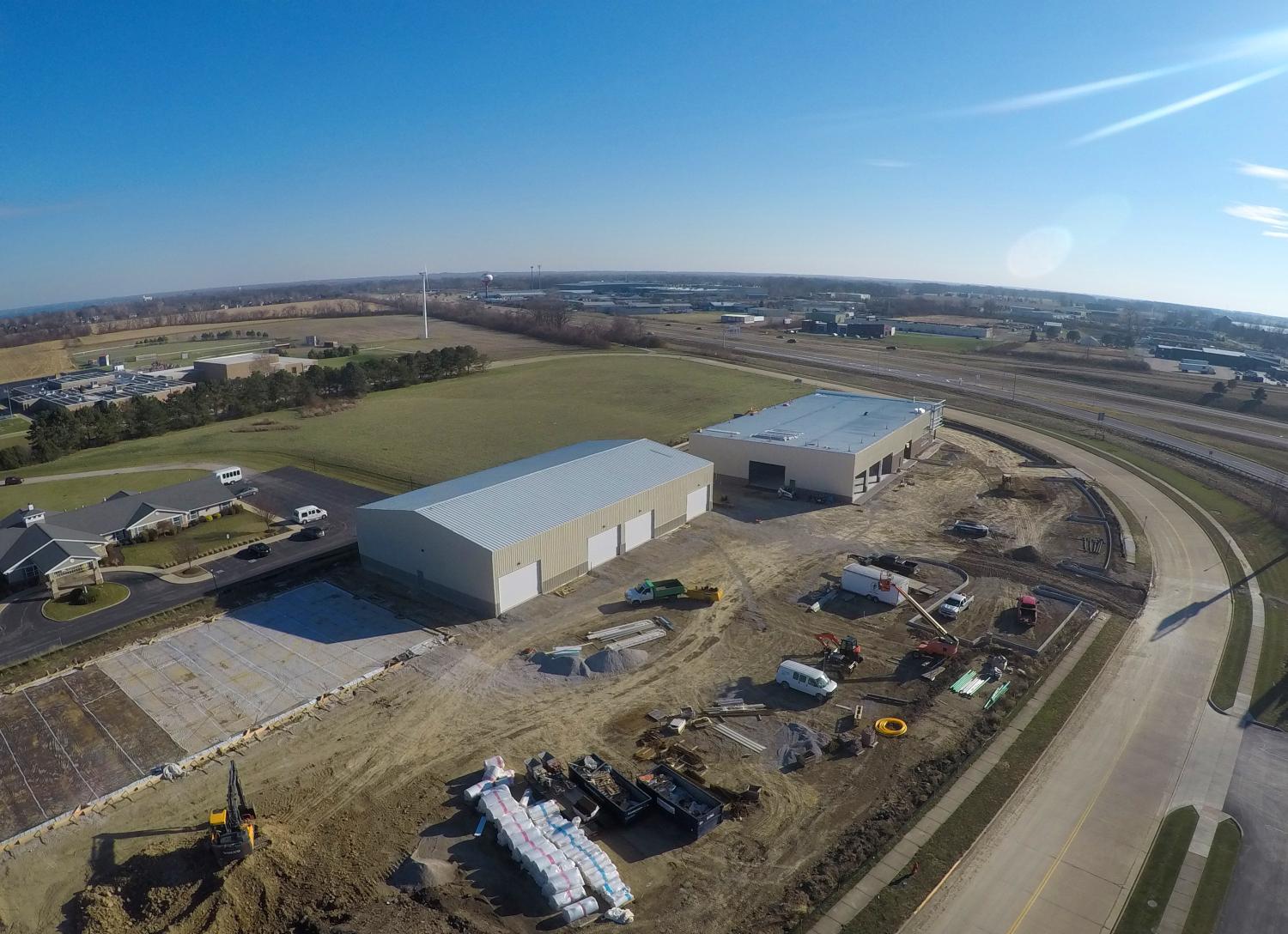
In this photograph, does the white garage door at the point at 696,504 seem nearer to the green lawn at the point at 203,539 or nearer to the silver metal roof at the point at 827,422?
the silver metal roof at the point at 827,422

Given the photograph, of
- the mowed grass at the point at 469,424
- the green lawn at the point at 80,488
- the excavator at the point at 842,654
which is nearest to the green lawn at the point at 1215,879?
the excavator at the point at 842,654

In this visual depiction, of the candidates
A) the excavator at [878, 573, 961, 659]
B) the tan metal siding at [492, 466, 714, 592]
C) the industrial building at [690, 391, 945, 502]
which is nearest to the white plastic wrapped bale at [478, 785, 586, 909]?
the tan metal siding at [492, 466, 714, 592]

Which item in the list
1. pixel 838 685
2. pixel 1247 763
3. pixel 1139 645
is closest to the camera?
pixel 1247 763

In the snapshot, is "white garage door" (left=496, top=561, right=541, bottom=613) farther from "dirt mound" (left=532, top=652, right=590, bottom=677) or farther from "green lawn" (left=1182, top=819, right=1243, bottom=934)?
"green lawn" (left=1182, top=819, right=1243, bottom=934)

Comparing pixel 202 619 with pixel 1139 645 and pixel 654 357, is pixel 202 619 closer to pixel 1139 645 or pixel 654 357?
pixel 1139 645

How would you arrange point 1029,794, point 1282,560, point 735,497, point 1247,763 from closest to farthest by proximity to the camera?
point 1029,794 < point 1247,763 < point 1282,560 < point 735,497

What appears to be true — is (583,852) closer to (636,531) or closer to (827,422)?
(636,531)

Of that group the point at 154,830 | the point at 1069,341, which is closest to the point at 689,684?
the point at 154,830

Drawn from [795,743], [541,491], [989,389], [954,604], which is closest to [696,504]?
[541,491]

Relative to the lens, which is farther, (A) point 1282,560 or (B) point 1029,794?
(A) point 1282,560
